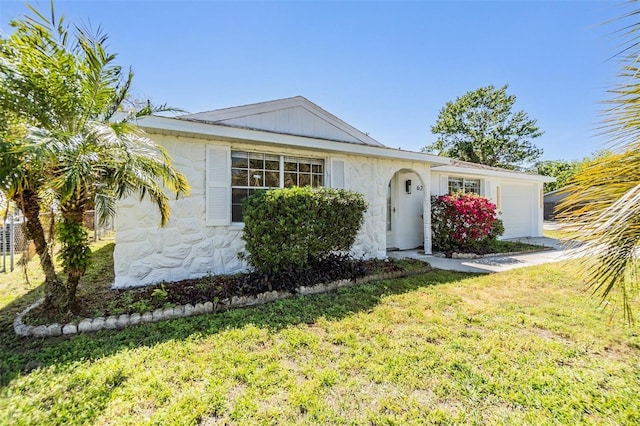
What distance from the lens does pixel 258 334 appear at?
364 cm

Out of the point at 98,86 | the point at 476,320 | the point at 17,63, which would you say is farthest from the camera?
the point at 476,320

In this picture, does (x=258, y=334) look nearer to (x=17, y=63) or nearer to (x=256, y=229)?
(x=256, y=229)

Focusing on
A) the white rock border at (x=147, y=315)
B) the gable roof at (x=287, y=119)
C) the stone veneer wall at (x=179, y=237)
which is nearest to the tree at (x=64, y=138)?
the white rock border at (x=147, y=315)

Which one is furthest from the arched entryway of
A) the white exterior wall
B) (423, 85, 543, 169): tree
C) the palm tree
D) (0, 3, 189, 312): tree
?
(423, 85, 543, 169): tree

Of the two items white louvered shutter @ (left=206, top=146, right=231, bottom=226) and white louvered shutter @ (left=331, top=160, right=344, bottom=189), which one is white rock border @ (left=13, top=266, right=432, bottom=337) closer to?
white louvered shutter @ (left=206, top=146, right=231, bottom=226)

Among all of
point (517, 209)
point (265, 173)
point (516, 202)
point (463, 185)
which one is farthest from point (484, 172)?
point (265, 173)

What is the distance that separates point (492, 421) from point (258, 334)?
261cm

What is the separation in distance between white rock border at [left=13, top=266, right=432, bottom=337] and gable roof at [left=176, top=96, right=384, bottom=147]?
3.85m

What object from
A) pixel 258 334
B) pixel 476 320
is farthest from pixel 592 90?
pixel 258 334

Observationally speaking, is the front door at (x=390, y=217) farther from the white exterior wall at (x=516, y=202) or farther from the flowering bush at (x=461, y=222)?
the white exterior wall at (x=516, y=202)

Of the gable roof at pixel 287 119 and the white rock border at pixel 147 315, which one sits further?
the gable roof at pixel 287 119

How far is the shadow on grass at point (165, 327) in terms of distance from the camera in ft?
10.1

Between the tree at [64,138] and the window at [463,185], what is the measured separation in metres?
10.5

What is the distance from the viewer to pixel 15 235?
8898 mm
